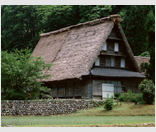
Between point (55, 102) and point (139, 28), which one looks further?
point (139, 28)

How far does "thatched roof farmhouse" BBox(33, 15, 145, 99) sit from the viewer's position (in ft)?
87.9

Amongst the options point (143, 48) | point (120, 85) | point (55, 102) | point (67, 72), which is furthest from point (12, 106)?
point (143, 48)

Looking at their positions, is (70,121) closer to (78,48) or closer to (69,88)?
(69,88)

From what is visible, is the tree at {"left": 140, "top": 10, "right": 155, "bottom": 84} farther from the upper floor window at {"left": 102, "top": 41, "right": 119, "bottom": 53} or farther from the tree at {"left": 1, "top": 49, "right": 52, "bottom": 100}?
the tree at {"left": 1, "top": 49, "right": 52, "bottom": 100}

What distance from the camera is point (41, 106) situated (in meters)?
21.1

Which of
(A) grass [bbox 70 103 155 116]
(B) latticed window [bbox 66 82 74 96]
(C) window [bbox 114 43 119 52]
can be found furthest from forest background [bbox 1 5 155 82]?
(A) grass [bbox 70 103 155 116]

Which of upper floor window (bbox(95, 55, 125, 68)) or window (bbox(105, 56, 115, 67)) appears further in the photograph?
window (bbox(105, 56, 115, 67))

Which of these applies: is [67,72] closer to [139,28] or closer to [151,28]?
[151,28]

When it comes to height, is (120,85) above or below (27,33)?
below

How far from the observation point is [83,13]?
45969 millimetres

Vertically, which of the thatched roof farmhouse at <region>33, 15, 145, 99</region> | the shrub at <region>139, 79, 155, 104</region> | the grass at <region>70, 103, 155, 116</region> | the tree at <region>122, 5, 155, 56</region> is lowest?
the grass at <region>70, 103, 155, 116</region>

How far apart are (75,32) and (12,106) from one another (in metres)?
15.1

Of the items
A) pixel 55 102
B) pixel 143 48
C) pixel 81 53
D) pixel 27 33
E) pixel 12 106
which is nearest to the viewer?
pixel 12 106

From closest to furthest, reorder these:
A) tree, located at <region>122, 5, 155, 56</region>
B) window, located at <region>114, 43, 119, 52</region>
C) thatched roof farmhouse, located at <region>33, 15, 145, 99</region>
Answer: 1. thatched roof farmhouse, located at <region>33, 15, 145, 99</region>
2. window, located at <region>114, 43, 119, 52</region>
3. tree, located at <region>122, 5, 155, 56</region>
